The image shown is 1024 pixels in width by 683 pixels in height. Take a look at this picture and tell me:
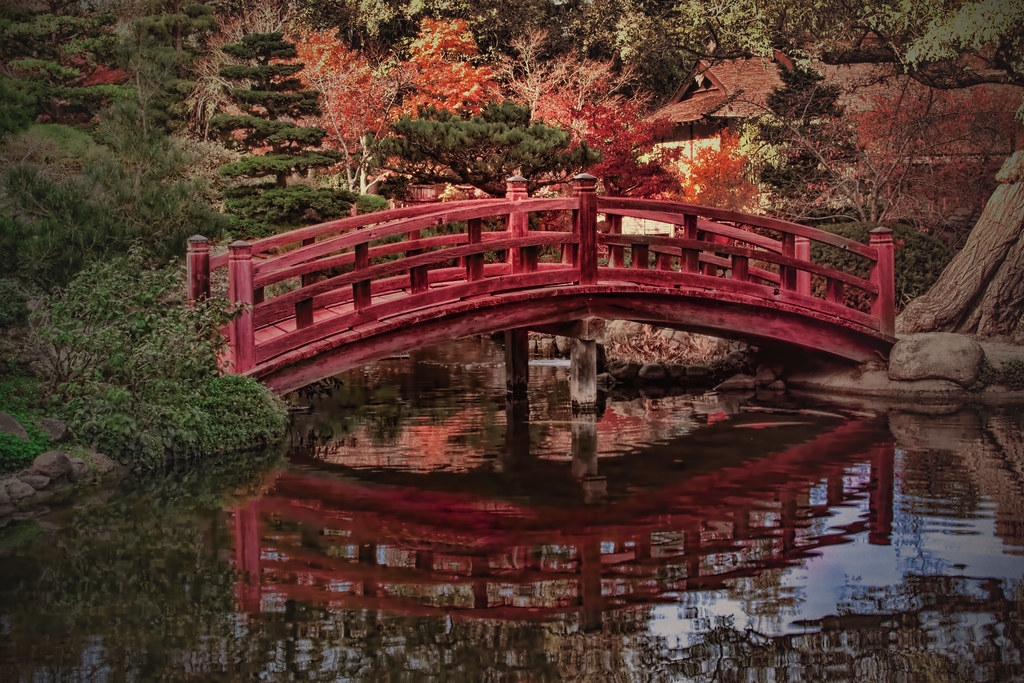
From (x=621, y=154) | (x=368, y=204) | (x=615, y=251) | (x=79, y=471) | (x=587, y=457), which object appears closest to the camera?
(x=79, y=471)

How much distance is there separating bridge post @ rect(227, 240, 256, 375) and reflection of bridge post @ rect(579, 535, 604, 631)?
11.9ft

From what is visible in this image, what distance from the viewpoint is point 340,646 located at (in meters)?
4.94

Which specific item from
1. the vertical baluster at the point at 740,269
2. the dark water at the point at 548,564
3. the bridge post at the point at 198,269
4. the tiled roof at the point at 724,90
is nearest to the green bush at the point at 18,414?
the dark water at the point at 548,564

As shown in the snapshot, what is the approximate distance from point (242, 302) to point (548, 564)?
13.1 feet

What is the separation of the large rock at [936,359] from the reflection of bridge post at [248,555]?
7.44 meters

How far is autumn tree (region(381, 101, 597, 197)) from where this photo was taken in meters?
14.3

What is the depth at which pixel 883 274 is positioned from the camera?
12.2 meters

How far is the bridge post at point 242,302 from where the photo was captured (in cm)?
918

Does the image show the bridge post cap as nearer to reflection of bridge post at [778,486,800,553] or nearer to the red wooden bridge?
the red wooden bridge

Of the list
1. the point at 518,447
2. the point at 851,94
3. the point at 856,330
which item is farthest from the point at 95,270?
the point at 851,94

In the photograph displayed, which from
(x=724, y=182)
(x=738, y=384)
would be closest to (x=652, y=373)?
(x=738, y=384)

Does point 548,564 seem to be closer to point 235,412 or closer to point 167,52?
point 235,412

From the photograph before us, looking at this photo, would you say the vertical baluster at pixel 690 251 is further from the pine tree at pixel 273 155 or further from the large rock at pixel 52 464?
the pine tree at pixel 273 155

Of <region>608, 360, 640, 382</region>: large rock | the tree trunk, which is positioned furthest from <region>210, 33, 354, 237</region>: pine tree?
the tree trunk
